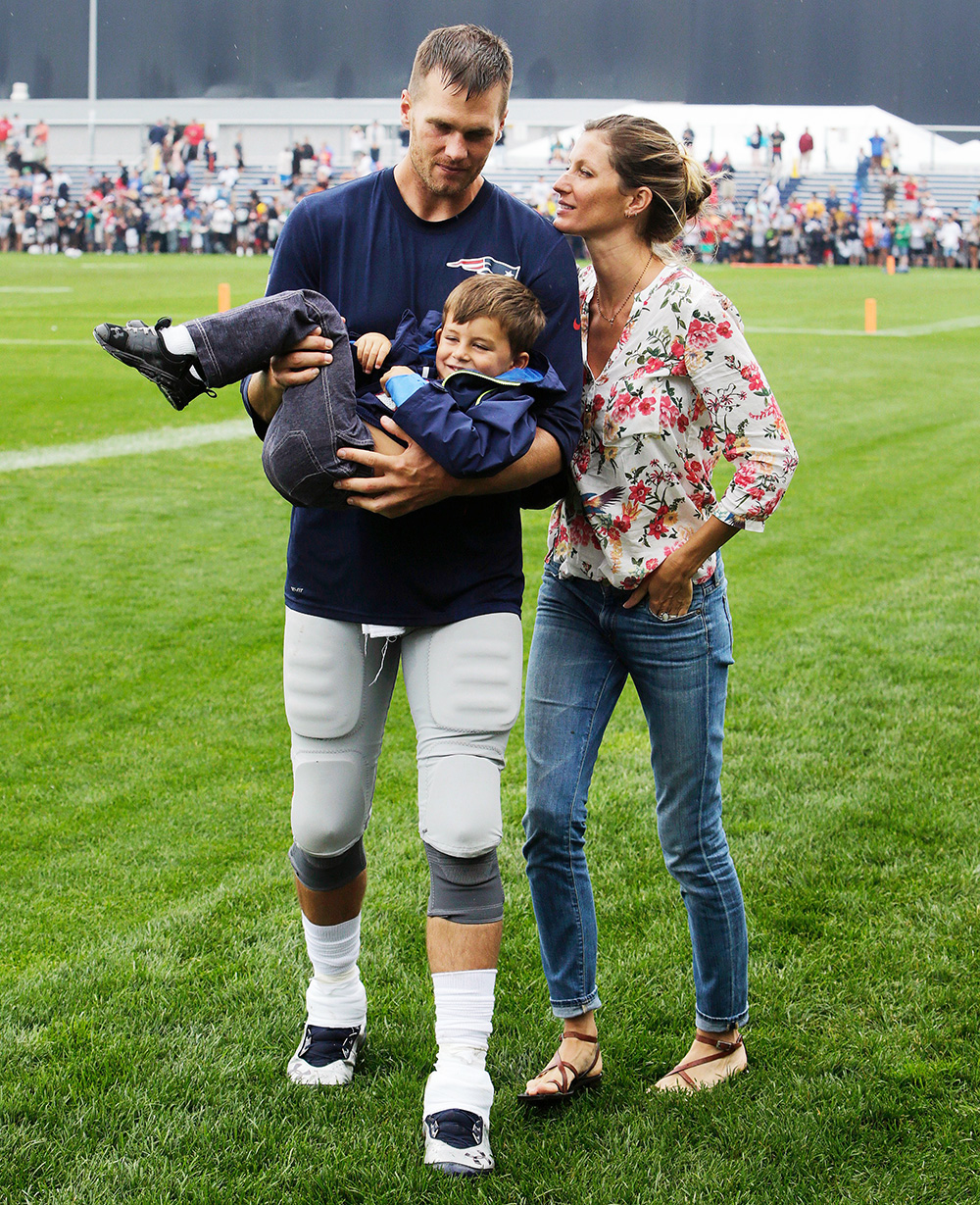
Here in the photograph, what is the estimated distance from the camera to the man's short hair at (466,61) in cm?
268

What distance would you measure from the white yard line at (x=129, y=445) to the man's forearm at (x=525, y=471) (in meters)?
9.88

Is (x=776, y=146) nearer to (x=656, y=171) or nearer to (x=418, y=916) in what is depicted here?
(x=418, y=916)

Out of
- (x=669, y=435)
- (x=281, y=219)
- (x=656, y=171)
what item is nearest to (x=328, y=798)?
(x=669, y=435)

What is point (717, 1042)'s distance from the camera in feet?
10.4

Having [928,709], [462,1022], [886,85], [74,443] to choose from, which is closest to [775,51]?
[886,85]

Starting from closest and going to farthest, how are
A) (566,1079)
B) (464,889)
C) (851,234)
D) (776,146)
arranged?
(464,889), (566,1079), (851,234), (776,146)

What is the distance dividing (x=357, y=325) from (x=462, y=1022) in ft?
4.80

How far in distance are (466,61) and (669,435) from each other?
0.86 meters

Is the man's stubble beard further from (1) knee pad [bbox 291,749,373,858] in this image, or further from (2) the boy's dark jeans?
(1) knee pad [bbox 291,749,373,858]

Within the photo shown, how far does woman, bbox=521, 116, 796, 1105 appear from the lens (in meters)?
2.84

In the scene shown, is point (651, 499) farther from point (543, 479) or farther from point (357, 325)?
point (357, 325)

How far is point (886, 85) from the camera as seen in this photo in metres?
57.3

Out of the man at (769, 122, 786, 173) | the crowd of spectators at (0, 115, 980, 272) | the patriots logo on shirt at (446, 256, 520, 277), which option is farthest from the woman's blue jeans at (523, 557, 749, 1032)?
the man at (769, 122, 786, 173)

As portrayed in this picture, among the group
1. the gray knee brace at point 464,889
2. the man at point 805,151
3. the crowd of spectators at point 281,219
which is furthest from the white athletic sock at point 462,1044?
the man at point 805,151
